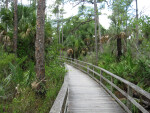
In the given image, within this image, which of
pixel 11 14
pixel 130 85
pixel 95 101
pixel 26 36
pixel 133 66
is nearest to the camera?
pixel 130 85

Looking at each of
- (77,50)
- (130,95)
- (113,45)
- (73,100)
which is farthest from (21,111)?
(77,50)

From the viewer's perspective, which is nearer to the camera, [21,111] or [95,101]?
[21,111]

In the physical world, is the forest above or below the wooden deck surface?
above

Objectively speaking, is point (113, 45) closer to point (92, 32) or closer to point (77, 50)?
point (77, 50)

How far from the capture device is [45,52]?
1373 centimetres

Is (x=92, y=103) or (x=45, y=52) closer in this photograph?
(x=92, y=103)

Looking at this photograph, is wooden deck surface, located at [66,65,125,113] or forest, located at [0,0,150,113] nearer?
wooden deck surface, located at [66,65,125,113]

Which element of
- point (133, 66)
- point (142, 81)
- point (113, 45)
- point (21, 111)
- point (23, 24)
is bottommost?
point (21, 111)

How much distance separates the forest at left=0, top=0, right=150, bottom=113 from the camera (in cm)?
655

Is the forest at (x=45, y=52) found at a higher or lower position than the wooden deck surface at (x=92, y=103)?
higher

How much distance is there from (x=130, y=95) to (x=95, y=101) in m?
1.94

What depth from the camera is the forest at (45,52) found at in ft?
21.5

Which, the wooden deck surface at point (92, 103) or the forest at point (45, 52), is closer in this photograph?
the wooden deck surface at point (92, 103)

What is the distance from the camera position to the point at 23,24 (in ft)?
45.5
